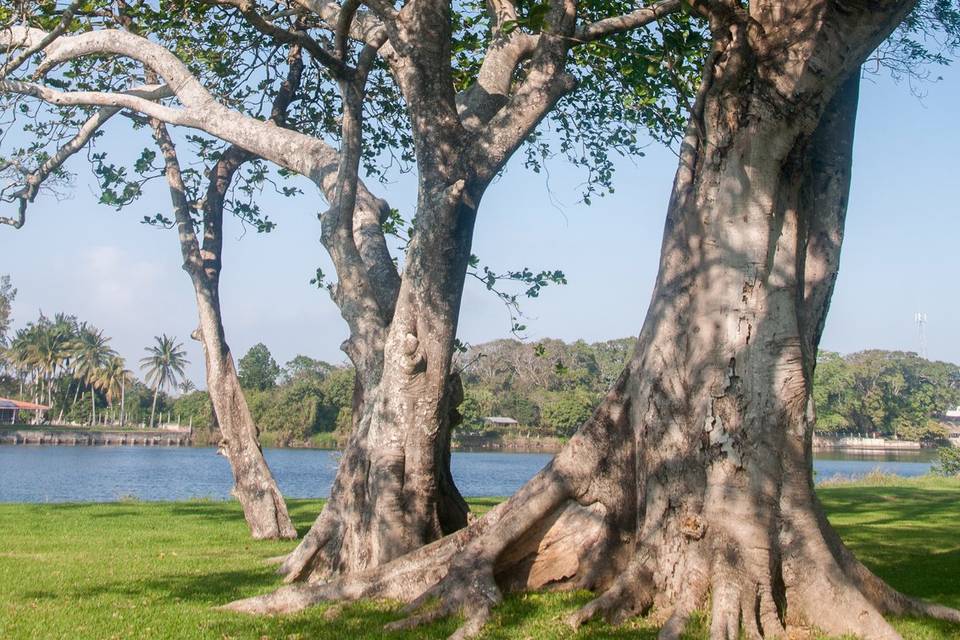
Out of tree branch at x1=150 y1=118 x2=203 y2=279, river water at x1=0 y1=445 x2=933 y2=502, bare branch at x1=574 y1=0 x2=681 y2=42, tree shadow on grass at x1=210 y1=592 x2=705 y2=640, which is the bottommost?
river water at x1=0 y1=445 x2=933 y2=502

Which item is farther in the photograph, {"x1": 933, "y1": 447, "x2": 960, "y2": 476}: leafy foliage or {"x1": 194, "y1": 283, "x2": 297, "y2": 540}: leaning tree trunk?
{"x1": 933, "y1": 447, "x2": 960, "y2": 476}: leafy foliage

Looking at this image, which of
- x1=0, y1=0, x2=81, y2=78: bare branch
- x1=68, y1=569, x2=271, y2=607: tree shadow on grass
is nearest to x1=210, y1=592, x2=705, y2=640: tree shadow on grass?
x1=68, y1=569, x2=271, y2=607: tree shadow on grass

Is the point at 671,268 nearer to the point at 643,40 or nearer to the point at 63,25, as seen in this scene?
the point at 643,40

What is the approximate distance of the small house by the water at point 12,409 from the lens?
283 feet

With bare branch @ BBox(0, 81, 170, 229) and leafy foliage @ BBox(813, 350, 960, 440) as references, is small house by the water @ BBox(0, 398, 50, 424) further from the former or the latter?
bare branch @ BBox(0, 81, 170, 229)

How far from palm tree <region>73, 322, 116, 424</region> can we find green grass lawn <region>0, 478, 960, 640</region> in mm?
82493

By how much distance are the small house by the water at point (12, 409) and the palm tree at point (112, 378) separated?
20.8 feet

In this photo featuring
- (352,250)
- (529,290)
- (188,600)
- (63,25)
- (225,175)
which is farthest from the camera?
(225,175)

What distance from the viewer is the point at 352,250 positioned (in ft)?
30.3

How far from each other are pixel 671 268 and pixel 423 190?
2344 millimetres

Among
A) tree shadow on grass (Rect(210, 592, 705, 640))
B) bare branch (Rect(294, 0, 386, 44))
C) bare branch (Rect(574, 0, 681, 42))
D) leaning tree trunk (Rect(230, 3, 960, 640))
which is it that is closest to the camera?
tree shadow on grass (Rect(210, 592, 705, 640))

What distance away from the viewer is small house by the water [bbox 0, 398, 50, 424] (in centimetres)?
8619

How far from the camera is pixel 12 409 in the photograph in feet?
286

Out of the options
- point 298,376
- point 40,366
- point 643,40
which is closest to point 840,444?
point 298,376
